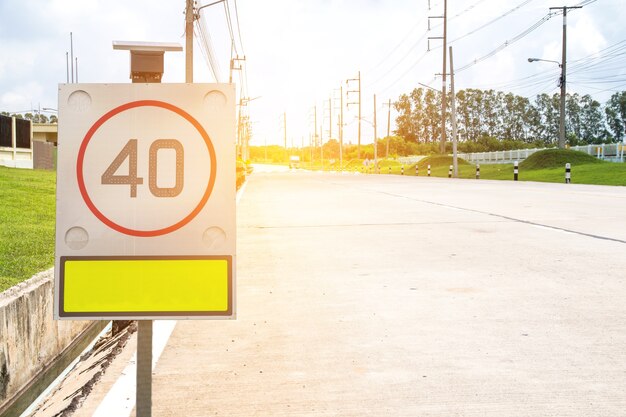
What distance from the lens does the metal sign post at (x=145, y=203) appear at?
284 centimetres

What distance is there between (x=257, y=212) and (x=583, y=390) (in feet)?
48.0

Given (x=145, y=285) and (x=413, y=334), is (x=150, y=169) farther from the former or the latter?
(x=413, y=334)

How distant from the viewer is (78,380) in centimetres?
478

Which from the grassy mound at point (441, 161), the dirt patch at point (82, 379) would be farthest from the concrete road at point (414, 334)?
the grassy mound at point (441, 161)

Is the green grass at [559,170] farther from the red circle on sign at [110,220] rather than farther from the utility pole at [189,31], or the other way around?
the red circle on sign at [110,220]

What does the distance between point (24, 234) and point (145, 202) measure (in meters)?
9.02

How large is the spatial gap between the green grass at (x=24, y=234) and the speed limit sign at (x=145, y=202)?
4.42 metres

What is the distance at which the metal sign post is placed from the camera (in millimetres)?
2842

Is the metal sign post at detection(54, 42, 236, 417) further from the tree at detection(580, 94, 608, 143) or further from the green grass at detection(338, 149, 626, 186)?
the tree at detection(580, 94, 608, 143)

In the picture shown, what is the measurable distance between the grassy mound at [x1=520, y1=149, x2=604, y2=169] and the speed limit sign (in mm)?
45998

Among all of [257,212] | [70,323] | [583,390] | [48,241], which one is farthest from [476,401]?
[257,212]

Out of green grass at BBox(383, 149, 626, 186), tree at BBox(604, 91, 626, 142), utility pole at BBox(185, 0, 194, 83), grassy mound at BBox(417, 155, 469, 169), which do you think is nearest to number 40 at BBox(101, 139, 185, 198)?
utility pole at BBox(185, 0, 194, 83)

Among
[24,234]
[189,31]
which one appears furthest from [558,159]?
[24,234]

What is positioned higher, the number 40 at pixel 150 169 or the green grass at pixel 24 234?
the number 40 at pixel 150 169
